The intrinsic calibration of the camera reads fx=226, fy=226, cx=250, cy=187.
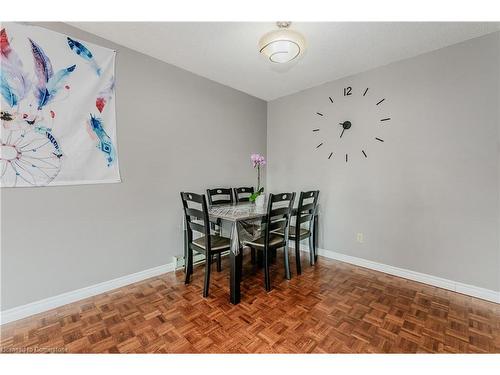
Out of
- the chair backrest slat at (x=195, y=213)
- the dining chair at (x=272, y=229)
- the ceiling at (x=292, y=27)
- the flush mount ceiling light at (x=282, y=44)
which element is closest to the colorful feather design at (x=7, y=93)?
the ceiling at (x=292, y=27)

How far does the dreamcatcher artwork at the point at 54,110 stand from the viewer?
1.64 m

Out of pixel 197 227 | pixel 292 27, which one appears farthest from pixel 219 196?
pixel 292 27

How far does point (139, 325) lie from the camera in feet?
5.41

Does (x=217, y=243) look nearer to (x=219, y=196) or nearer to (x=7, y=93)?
(x=219, y=196)

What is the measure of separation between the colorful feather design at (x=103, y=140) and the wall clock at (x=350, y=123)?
2.50m

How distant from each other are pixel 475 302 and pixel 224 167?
9.59 ft

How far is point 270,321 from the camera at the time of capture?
66.8 inches

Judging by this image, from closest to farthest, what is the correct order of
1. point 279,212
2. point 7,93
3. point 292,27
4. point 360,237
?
point 7,93 → point 292,27 → point 279,212 → point 360,237

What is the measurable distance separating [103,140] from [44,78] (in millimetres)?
582

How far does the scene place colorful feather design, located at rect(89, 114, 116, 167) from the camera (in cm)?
203

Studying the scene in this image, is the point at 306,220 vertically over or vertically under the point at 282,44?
under

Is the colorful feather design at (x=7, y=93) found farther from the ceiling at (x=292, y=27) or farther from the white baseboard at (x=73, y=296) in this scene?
the white baseboard at (x=73, y=296)
